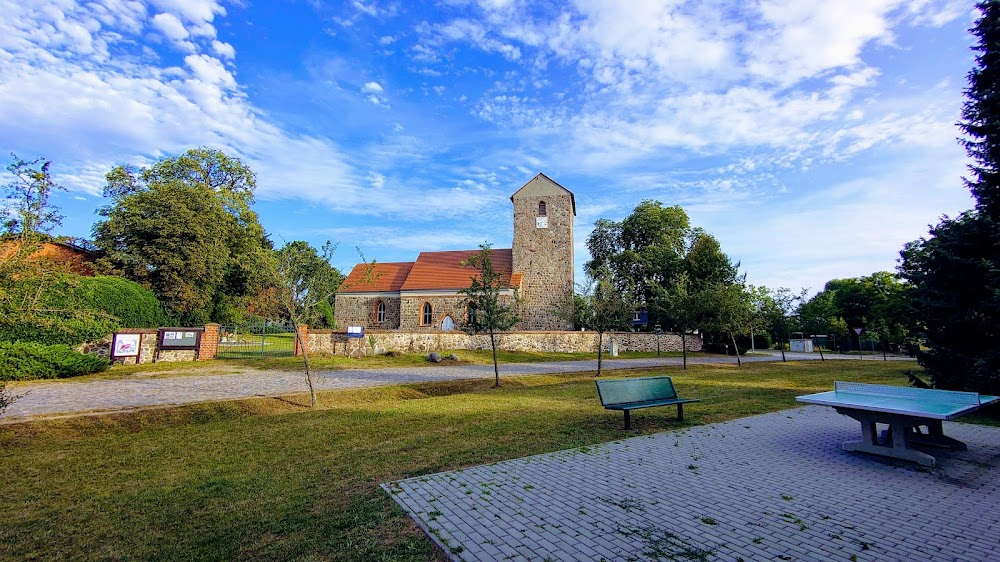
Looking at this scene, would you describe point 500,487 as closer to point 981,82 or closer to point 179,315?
point 981,82

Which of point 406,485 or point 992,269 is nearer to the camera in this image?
point 406,485

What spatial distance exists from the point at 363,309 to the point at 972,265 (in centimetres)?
3648

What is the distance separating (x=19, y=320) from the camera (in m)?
5.55

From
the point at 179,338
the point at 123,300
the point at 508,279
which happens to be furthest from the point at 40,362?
the point at 508,279

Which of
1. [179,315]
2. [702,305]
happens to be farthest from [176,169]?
[702,305]

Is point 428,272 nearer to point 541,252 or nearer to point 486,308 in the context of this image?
point 541,252

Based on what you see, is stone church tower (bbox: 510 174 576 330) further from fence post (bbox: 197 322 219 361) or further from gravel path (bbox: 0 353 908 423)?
fence post (bbox: 197 322 219 361)

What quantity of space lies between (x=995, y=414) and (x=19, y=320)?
52.4ft

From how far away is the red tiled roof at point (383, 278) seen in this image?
38.0m

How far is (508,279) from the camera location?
117 feet

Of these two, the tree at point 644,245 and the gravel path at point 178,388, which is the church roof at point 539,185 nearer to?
the tree at point 644,245

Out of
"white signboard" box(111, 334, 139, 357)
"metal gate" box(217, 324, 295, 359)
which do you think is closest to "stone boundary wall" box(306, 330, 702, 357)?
"metal gate" box(217, 324, 295, 359)

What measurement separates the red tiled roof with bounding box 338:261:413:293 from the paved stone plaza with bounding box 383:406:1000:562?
33279mm

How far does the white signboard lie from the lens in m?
17.6
